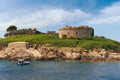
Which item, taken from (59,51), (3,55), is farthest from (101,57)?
(3,55)

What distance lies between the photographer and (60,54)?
116062 mm

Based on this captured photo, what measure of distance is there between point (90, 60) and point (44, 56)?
15.5 m

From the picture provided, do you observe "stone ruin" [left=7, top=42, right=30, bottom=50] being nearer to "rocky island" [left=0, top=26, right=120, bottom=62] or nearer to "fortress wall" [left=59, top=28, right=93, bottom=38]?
"rocky island" [left=0, top=26, right=120, bottom=62]

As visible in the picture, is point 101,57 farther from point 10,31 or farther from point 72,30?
point 10,31

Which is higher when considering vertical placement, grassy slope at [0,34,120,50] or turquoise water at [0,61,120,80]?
grassy slope at [0,34,120,50]

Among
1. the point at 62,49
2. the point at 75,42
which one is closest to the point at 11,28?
the point at 75,42

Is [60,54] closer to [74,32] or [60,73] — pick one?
[74,32]

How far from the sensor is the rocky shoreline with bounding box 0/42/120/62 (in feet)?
375

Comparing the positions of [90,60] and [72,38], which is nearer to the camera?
[90,60]

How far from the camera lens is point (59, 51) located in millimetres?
117812

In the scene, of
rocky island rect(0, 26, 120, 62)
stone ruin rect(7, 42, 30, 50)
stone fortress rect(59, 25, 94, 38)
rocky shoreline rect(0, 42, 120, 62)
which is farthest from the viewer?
stone fortress rect(59, 25, 94, 38)

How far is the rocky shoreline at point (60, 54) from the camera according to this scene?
11438 cm

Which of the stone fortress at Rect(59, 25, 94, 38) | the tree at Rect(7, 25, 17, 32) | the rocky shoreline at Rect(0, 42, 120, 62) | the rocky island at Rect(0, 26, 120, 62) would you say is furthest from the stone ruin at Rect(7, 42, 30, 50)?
the tree at Rect(7, 25, 17, 32)

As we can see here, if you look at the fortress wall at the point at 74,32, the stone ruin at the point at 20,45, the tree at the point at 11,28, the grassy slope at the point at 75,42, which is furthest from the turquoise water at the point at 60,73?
the tree at the point at 11,28
